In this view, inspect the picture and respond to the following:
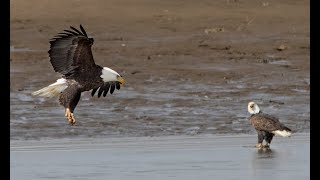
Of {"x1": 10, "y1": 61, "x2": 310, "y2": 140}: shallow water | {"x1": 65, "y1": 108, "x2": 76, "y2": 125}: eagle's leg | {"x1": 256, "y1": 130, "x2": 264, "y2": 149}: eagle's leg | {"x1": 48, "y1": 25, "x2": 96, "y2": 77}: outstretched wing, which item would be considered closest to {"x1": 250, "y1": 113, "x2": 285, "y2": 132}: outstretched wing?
{"x1": 256, "y1": 130, "x2": 264, "y2": 149}: eagle's leg

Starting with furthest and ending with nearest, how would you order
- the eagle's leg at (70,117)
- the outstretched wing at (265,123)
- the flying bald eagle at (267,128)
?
the outstretched wing at (265,123), the flying bald eagle at (267,128), the eagle's leg at (70,117)

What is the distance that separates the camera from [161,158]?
1289cm

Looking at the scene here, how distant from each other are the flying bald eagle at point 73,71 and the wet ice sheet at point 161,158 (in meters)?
0.73

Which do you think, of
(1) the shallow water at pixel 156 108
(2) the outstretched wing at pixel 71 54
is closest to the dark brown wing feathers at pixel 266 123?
(1) the shallow water at pixel 156 108

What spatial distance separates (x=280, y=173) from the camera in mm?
11516

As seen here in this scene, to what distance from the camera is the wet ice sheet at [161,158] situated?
37.9 feet

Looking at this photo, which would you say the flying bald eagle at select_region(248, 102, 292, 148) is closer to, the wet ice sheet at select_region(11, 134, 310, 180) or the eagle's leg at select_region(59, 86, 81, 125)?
the wet ice sheet at select_region(11, 134, 310, 180)

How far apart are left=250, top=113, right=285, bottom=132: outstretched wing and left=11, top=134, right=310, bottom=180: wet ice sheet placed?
0.78ft

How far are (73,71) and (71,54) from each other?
22 centimetres

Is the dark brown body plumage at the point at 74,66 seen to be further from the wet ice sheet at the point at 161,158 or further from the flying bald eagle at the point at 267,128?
the flying bald eagle at the point at 267,128

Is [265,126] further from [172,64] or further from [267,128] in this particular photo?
[172,64]

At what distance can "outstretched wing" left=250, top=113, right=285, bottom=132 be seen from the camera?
1460cm

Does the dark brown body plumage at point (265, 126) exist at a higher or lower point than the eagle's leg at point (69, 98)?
lower
